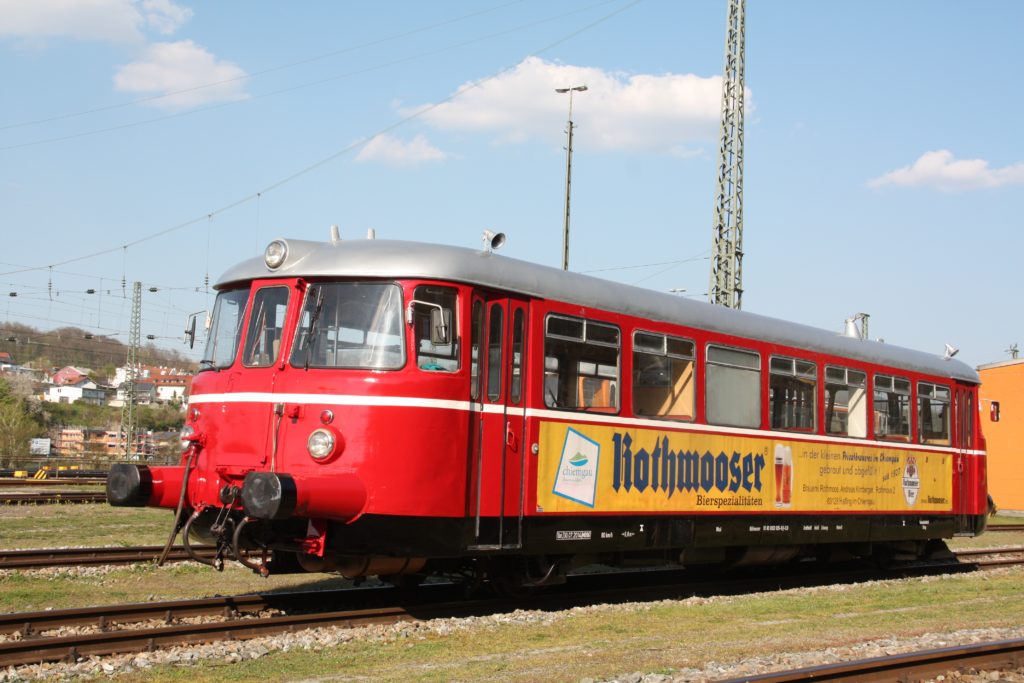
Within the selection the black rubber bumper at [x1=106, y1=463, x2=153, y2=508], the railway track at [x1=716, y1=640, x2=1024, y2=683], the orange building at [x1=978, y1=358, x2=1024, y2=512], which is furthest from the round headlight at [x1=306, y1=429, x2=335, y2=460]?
the orange building at [x1=978, y1=358, x2=1024, y2=512]

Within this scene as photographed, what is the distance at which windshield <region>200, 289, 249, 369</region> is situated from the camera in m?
10.6

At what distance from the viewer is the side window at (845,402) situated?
48.9 feet

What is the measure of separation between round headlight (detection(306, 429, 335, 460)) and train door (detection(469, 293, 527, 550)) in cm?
129

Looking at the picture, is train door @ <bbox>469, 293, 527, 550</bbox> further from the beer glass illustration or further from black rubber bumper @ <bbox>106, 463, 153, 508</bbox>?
the beer glass illustration

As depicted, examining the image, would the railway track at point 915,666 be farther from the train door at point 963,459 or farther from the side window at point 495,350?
the train door at point 963,459

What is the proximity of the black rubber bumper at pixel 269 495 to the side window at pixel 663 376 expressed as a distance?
13.9 feet

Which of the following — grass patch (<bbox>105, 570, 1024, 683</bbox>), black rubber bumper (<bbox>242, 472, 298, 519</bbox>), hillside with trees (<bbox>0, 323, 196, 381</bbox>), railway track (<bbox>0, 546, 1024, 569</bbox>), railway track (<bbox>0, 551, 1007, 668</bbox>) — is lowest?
grass patch (<bbox>105, 570, 1024, 683</bbox>)

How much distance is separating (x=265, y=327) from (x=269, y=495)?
78.6 inches

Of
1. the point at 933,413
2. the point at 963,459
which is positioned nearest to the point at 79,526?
the point at 933,413

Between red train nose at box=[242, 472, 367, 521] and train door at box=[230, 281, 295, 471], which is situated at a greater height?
train door at box=[230, 281, 295, 471]

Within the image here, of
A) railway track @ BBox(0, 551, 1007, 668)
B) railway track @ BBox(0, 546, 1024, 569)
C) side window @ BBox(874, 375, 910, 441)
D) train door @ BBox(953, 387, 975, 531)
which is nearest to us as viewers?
railway track @ BBox(0, 551, 1007, 668)

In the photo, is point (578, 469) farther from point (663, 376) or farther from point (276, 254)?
point (276, 254)

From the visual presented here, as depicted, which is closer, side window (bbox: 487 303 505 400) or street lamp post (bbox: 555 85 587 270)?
side window (bbox: 487 303 505 400)

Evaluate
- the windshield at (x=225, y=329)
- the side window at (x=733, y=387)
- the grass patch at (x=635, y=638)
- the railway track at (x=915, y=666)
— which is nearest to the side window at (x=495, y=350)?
the grass patch at (x=635, y=638)
